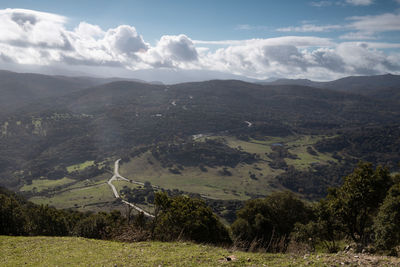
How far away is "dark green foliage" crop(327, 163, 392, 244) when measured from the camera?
74.4ft

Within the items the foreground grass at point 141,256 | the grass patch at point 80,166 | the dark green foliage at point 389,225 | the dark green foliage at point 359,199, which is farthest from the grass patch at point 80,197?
the dark green foliage at point 389,225

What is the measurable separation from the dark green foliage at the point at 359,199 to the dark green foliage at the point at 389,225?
435cm

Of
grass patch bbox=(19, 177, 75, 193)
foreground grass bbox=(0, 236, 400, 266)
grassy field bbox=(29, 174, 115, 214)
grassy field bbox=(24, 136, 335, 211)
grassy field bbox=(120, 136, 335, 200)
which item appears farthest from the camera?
grass patch bbox=(19, 177, 75, 193)

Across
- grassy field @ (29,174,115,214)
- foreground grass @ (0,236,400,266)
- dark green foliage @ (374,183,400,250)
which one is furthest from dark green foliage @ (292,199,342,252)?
grassy field @ (29,174,115,214)

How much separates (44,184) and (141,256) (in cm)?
16799

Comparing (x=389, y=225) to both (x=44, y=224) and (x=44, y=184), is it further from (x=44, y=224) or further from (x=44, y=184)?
(x=44, y=184)

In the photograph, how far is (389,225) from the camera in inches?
670

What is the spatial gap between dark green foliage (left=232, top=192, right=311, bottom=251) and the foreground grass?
19911 mm

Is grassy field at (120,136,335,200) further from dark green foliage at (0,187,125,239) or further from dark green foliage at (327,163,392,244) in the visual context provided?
dark green foliage at (327,163,392,244)

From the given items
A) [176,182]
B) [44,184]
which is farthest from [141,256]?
[44,184]

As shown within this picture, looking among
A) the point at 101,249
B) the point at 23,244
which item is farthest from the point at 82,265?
the point at 23,244

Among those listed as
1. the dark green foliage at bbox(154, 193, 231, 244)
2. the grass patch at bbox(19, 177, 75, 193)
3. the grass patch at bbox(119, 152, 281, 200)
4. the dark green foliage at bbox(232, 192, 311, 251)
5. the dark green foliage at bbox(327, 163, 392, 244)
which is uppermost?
the dark green foliage at bbox(327, 163, 392, 244)

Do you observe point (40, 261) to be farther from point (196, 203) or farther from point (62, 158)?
point (62, 158)

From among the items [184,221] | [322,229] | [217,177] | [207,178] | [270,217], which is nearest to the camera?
[322,229]
